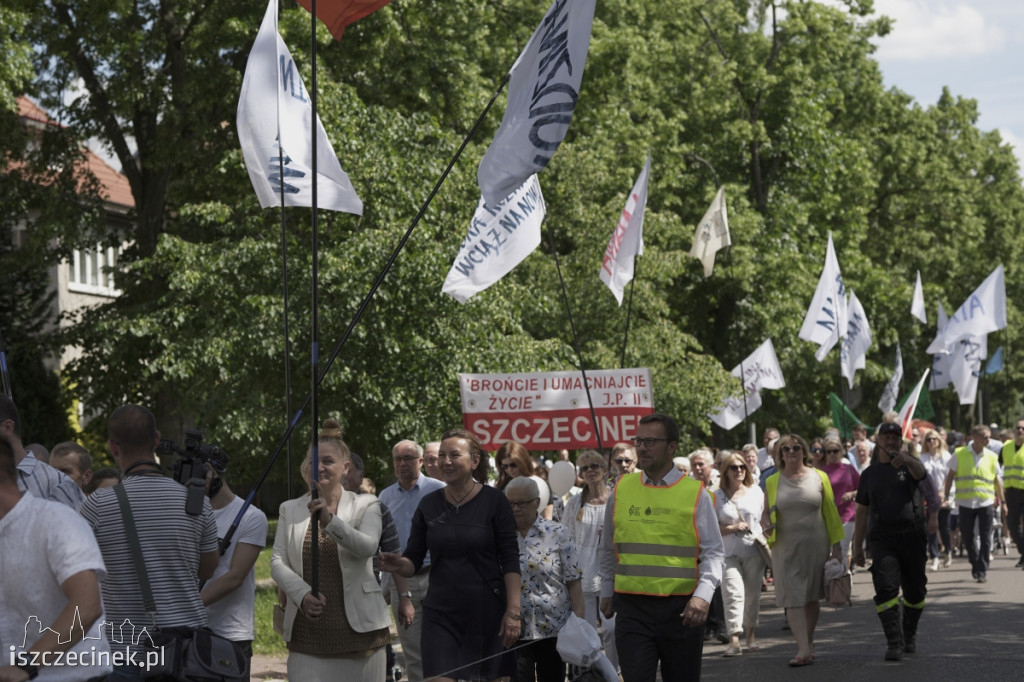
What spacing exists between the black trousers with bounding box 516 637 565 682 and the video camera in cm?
252

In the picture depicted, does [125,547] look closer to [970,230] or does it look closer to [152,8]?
[152,8]

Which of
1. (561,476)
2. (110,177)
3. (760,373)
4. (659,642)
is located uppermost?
(110,177)

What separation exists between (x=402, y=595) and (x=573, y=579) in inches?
38.1

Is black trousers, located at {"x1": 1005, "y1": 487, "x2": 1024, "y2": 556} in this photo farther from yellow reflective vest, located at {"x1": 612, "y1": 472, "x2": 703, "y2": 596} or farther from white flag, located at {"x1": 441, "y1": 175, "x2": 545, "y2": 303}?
yellow reflective vest, located at {"x1": 612, "y1": 472, "x2": 703, "y2": 596}

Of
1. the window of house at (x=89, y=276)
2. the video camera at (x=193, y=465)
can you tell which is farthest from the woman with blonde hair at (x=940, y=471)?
the window of house at (x=89, y=276)

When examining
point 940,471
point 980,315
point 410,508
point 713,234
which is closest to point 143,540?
point 410,508

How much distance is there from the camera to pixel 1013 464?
19.5 meters

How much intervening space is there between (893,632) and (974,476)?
857 cm

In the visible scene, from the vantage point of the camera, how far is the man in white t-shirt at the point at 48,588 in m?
4.41

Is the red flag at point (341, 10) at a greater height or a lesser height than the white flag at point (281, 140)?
greater

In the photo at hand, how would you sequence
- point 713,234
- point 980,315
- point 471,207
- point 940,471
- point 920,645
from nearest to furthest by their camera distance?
point 920,645, point 940,471, point 471,207, point 713,234, point 980,315

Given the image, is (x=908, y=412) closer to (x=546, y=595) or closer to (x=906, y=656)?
(x=906, y=656)

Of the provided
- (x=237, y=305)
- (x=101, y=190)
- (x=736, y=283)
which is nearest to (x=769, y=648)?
(x=237, y=305)

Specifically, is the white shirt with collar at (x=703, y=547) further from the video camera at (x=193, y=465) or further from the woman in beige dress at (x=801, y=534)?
the woman in beige dress at (x=801, y=534)
